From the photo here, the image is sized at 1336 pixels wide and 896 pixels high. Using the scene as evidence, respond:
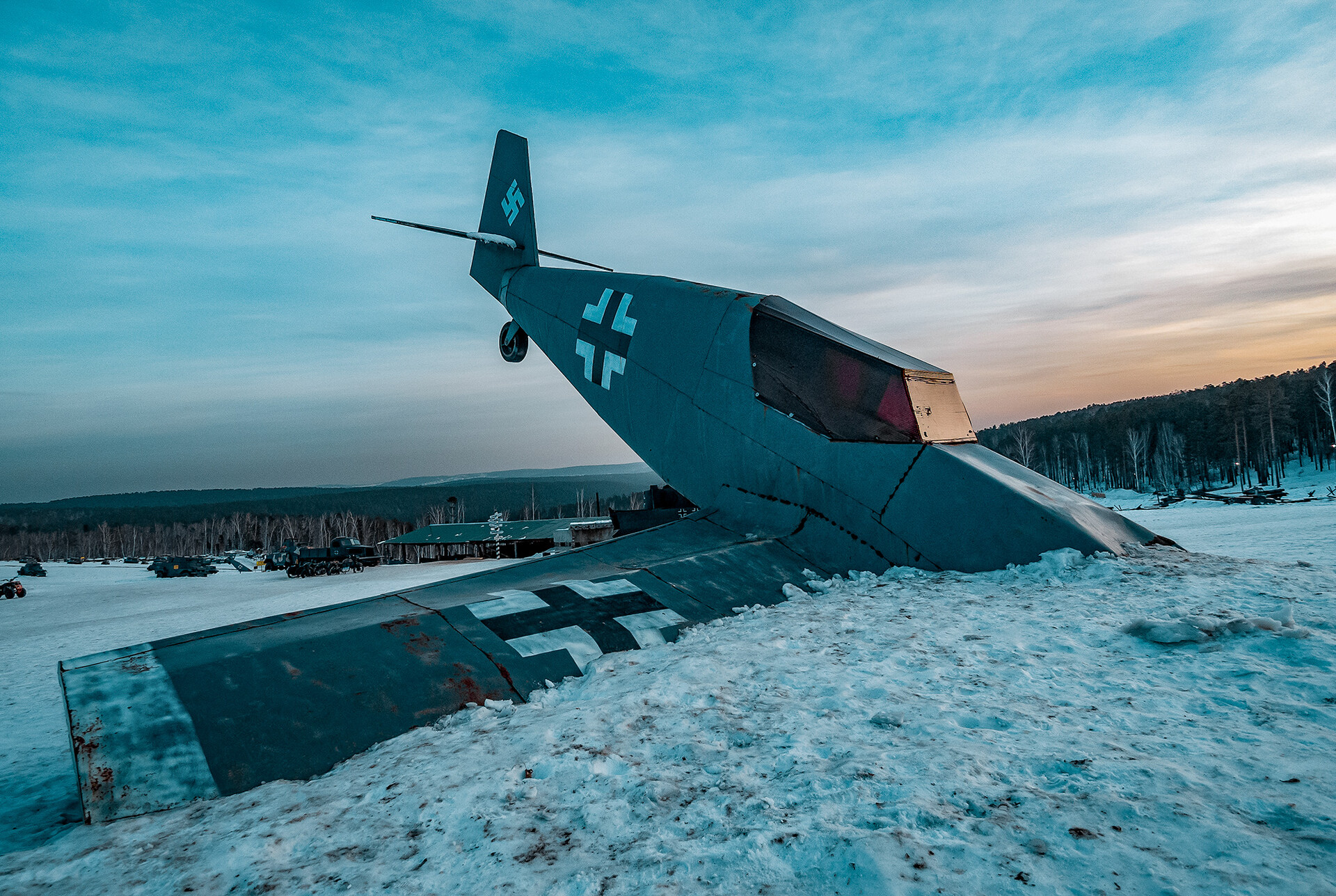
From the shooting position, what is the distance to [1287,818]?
1.65 m

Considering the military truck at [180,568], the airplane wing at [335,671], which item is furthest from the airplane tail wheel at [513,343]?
the military truck at [180,568]

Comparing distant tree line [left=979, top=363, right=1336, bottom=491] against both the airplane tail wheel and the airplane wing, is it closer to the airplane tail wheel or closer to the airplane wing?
the airplane tail wheel

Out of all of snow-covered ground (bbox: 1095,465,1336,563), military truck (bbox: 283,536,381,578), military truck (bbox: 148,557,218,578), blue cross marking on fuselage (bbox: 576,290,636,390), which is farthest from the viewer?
military truck (bbox: 148,557,218,578)

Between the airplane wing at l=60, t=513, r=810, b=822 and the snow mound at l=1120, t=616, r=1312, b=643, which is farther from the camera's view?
the snow mound at l=1120, t=616, r=1312, b=643

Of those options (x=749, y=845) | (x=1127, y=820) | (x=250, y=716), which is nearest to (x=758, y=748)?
(x=749, y=845)

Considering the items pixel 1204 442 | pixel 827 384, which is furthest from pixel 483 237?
pixel 1204 442

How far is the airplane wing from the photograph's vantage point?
2697mm

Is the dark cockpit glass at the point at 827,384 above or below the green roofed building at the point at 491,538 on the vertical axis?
above

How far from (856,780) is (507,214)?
14.0 meters

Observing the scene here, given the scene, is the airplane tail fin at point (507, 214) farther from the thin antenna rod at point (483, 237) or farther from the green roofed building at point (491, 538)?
the green roofed building at point (491, 538)

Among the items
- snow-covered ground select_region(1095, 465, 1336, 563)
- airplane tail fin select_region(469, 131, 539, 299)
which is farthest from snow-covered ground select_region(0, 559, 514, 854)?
snow-covered ground select_region(1095, 465, 1336, 563)

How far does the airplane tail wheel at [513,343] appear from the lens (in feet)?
44.8

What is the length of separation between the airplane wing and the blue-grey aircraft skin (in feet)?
0.04

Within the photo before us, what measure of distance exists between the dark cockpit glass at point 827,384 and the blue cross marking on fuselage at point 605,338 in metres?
2.54
